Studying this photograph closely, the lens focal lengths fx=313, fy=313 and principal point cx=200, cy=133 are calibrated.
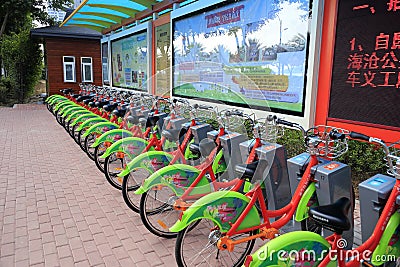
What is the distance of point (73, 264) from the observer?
2.47m

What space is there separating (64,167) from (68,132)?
8.87ft

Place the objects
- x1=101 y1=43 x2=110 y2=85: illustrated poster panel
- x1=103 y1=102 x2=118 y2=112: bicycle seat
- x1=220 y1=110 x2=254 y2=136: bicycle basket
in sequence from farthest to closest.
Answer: x1=101 y1=43 x2=110 y2=85: illustrated poster panel
x1=103 y1=102 x2=118 y2=112: bicycle seat
x1=220 y1=110 x2=254 y2=136: bicycle basket

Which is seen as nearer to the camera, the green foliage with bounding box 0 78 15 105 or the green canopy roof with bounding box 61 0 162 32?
the green canopy roof with bounding box 61 0 162 32

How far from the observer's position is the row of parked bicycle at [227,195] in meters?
1.83

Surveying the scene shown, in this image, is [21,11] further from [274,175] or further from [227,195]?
[227,195]

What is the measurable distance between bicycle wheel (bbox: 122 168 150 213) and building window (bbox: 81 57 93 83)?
1129 centimetres

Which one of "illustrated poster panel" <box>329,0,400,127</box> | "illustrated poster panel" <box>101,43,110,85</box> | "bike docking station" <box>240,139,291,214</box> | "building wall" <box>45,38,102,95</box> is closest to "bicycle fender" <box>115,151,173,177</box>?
"bike docking station" <box>240,139,291,214</box>

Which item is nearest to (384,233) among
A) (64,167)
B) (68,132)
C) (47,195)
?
(47,195)

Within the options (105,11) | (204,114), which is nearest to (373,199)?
(204,114)

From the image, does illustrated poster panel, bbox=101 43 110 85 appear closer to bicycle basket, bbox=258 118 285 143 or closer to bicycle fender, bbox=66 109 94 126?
bicycle fender, bbox=66 109 94 126

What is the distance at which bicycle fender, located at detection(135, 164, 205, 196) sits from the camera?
2697 millimetres

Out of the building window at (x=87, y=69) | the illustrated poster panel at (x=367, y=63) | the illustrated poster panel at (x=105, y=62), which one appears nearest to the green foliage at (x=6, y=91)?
the building window at (x=87, y=69)

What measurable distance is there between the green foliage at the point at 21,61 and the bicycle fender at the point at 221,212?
14290mm

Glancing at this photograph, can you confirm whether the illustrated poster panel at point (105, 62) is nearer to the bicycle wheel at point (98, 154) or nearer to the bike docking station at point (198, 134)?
the bicycle wheel at point (98, 154)
